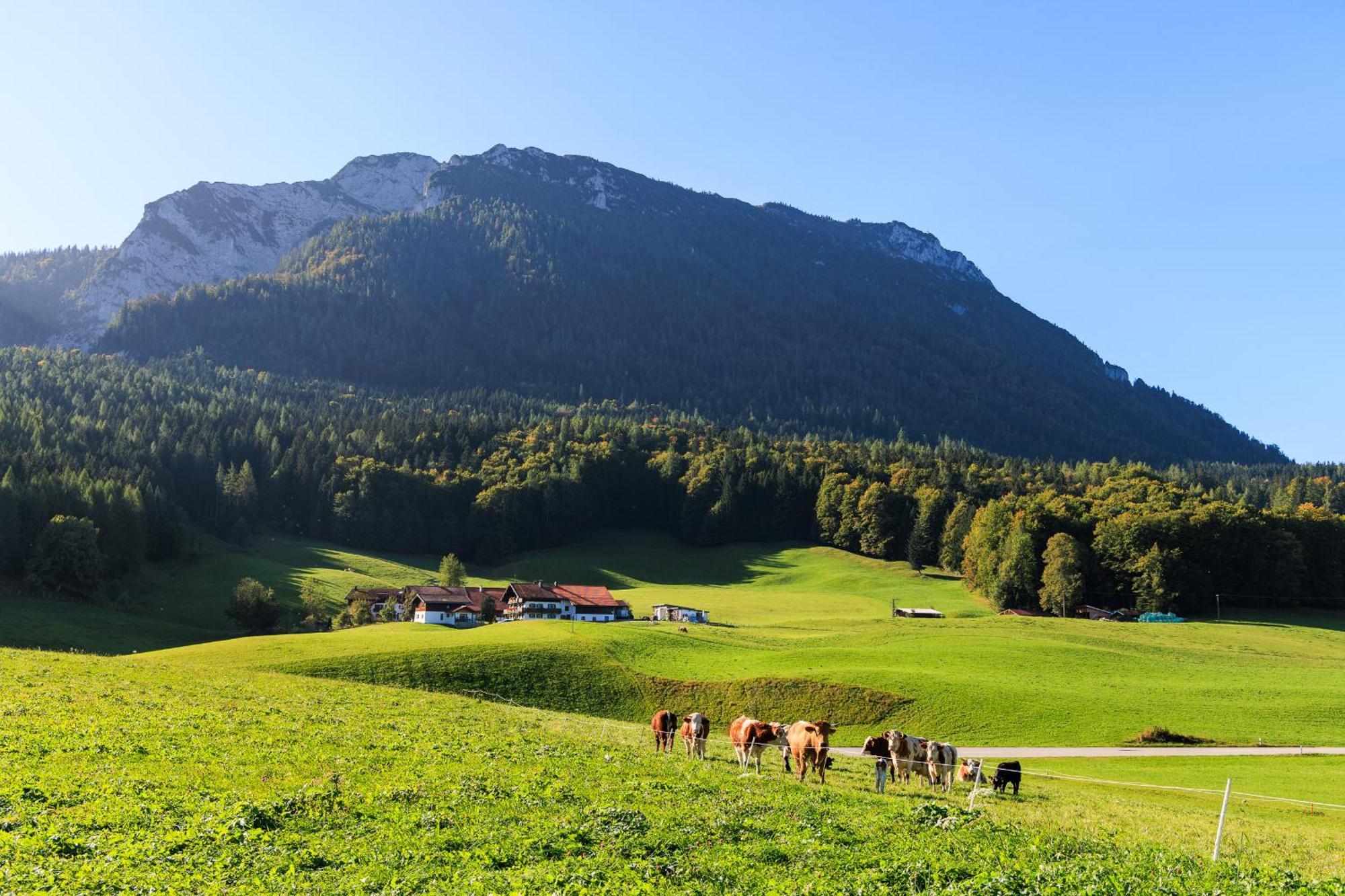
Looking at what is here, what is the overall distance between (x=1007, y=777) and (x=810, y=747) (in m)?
7.98

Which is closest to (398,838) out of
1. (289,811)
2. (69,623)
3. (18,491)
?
(289,811)

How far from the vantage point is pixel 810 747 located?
98.4ft

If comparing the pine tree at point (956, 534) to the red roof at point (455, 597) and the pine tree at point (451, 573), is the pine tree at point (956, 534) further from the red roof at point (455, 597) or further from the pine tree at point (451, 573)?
the pine tree at point (451, 573)

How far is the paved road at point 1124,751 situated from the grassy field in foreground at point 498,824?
49.1 feet

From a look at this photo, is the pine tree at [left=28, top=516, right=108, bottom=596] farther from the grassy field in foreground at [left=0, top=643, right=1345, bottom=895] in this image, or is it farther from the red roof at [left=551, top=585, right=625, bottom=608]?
the grassy field in foreground at [left=0, top=643, right=1345, bottom=895]

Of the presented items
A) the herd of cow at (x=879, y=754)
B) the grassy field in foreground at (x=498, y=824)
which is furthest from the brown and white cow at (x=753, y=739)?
the grassy field in foreground at (x=498, y=824)

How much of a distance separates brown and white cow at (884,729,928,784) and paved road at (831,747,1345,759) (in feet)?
47.8

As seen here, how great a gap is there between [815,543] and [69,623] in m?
134

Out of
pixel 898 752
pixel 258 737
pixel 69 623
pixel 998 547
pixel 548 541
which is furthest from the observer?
pixel 548 541

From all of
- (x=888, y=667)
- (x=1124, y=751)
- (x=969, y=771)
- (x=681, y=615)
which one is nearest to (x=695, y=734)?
(x=969, y=771)

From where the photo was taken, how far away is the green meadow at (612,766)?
1641cm

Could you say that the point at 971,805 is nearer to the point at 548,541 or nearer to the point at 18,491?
the point at 18,491

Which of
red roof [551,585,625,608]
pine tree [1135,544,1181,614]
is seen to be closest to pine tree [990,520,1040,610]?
pine tree [1135,544,1181,614]

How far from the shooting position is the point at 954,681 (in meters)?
61.3
